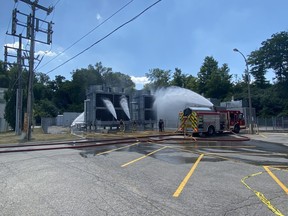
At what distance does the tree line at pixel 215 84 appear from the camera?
215ft

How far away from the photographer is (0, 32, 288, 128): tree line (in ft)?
215

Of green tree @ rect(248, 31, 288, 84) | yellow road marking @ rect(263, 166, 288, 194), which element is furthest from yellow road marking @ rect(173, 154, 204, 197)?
green tree @ rect(248, 31, 288, 84)

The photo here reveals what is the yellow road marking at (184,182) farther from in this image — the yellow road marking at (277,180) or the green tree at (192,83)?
the green tree at (192,83)

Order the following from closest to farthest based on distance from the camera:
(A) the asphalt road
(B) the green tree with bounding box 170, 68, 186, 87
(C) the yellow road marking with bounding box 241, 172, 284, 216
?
(C) the yellow road marking with bounding box 241, 172, 284, 216, (A) the asphalt road, (B) the green tree with bounding box 170, 68, 186, 87

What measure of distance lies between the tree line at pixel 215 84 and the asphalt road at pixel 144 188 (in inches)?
1492

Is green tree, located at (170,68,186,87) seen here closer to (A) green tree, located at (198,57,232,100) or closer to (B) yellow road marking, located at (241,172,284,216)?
(A) green tree, located at (198,57,232,100)

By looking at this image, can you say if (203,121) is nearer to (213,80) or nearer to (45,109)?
(213,80)

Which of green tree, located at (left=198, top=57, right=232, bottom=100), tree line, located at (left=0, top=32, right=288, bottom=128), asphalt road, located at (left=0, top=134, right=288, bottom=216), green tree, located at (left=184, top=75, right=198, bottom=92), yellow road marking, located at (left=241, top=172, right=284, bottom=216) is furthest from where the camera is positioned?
green tree, located at (left=184, top=75, right=198, bottom=92)

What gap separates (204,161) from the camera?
34.5ft

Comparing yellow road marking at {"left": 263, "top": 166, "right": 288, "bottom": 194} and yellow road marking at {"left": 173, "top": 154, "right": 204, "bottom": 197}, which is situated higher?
yellow road marking at {"left": 173, "top": 154, "right": 204, "bottom": 197}

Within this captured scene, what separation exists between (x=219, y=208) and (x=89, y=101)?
2977 centimetres

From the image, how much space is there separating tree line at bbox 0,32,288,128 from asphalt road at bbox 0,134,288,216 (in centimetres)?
3789

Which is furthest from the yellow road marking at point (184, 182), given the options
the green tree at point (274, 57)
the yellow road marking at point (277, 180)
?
the green tree at point (274, 57)

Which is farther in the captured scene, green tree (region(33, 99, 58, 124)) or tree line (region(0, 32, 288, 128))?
green tree (region(33, 99, 58, 124))
